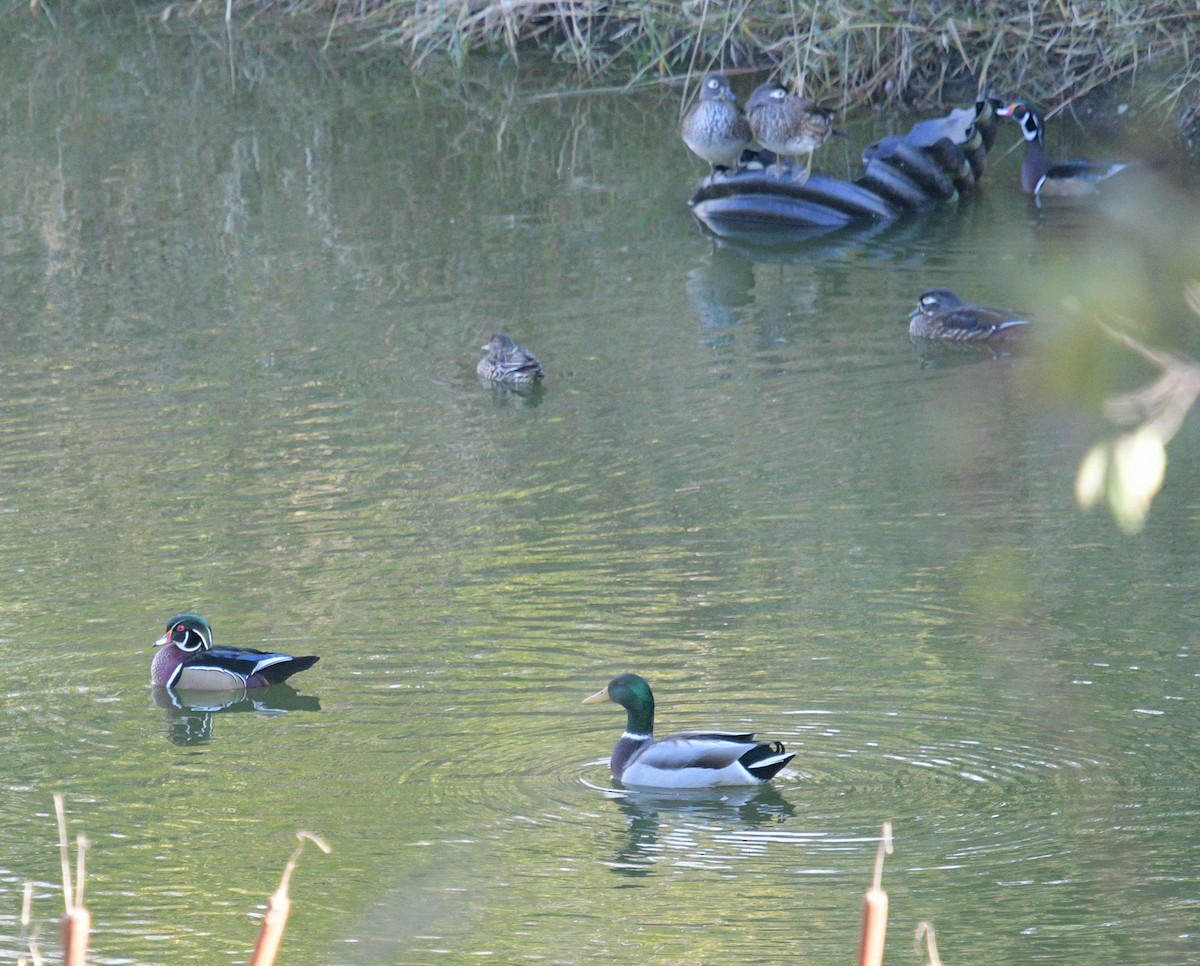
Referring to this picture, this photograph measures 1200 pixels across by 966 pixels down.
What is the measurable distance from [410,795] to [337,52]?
1609 centimetres

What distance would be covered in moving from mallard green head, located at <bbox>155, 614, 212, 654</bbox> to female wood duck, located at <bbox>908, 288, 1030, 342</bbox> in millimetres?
5362

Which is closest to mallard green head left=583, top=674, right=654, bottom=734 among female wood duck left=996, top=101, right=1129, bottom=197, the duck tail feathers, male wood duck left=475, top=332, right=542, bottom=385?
the duck tail feathers

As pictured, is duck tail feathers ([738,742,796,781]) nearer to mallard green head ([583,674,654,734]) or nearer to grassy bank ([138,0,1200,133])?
mallard green head ([583,674,654,734])

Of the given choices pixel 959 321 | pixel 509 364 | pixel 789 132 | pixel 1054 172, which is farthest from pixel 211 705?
pixel 1054 172

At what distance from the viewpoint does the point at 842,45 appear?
17.2m

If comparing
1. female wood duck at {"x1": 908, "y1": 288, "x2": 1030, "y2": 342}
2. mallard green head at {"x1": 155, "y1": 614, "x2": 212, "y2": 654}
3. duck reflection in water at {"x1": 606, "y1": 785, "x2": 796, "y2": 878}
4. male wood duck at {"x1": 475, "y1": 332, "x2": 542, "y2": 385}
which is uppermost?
female wood duck at {"x1": 908, "y1": 288, "x2": 1030, "y2": 342}

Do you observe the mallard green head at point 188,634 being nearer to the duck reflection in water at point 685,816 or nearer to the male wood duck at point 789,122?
the duck reflection in water at point 685,816

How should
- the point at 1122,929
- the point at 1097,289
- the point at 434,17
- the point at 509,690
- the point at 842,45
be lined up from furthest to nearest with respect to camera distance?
the point at 434,17 < the point at 842,45 < the point at 509,690 < the point at 1122,929 < the point at 1097,289

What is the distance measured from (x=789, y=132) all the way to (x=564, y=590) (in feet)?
22.9

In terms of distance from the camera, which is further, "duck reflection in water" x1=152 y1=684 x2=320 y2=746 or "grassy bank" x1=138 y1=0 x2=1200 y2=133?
"grassy bank" x1=138 y1=0 x2=1200 y2=133

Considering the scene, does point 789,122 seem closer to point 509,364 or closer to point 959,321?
point 959,321

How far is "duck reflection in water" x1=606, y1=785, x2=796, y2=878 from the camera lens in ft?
20.0

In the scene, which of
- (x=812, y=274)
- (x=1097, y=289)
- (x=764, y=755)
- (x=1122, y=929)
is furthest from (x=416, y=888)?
(x=812, y=274)

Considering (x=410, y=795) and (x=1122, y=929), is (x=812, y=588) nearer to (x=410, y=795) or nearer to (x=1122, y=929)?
(x=410, y=795)
